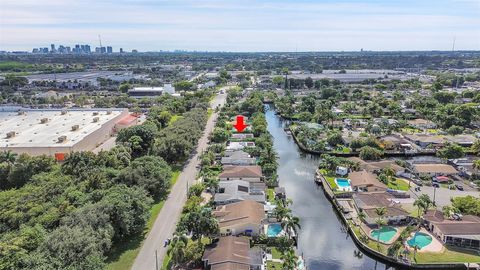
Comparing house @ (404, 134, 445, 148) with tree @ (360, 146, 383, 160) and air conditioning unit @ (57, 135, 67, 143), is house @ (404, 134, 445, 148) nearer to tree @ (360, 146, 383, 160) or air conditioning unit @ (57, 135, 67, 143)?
tree @ (360, 146, 383, 160)

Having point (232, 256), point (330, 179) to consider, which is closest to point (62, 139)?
point (232, 256)

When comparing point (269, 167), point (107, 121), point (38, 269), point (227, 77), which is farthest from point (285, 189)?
point (227, 77)

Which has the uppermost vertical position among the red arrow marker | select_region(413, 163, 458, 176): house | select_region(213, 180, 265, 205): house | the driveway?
the red arrow marker

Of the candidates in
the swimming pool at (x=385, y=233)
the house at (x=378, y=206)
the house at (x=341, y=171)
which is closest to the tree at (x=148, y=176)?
the house at (x=378, y=206)

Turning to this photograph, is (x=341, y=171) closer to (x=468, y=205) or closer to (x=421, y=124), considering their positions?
(x=468, y=205)

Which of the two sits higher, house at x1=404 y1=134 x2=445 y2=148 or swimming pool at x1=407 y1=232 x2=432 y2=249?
house at x1=404 y1=134 x2=445 y2=148

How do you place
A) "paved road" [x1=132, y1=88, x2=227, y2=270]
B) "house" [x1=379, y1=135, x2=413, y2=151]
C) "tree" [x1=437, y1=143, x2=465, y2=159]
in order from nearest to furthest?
"paved road" [x1=132, y1=88, x2=227, y2=270] → "tree" [x1=437, y1=143, x2=465, y2=159] → "house" [x1=379, y1=135, x2=413, y2=151]

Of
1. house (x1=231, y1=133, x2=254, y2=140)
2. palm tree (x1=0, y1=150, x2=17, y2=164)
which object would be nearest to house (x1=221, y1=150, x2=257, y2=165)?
Result: house (x1=231, y1=133, x2=254, y2=140)

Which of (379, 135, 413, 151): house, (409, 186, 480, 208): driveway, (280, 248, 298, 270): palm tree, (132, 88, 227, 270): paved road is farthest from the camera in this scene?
(379, 135, 413, 151): house
